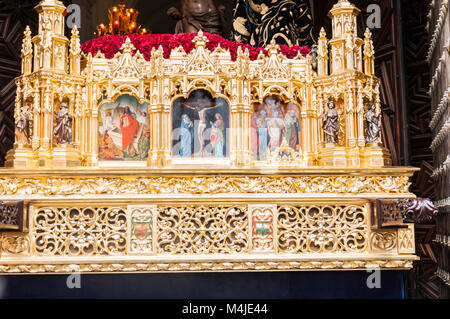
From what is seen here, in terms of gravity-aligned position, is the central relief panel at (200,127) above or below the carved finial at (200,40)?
below

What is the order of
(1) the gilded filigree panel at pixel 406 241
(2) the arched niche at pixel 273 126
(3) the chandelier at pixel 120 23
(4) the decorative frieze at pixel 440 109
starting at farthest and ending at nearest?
(3) the chandelier at pixel 120 23
(4) the decorative frieze at pixel 440 109
(2) the arched niche at pixel 273 126
(1) the gilded filigree panel at pixel 406 241

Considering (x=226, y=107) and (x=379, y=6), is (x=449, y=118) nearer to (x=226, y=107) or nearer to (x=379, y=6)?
(x=226, y=107)

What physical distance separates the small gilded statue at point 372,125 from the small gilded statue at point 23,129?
4.09 m

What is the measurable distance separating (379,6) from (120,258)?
254 inches

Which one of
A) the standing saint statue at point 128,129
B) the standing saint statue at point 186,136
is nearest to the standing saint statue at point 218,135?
the standing saint statue at point 186,136

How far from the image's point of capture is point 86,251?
20.3 feet

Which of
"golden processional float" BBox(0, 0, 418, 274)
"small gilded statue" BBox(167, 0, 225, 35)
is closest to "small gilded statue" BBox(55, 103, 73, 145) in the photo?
"golden processional float" BBox(0, 0, 418, 274)

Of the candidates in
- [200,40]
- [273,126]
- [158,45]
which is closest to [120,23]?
[158,45]

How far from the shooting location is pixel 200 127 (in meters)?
6.88

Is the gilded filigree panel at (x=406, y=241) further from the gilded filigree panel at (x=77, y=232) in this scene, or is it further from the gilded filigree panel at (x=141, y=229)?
the gilded filigree panel at (x=77, y=232)

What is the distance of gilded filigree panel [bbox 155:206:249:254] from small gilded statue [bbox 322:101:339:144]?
4.65 feet

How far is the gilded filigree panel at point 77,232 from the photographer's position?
6156 mm
